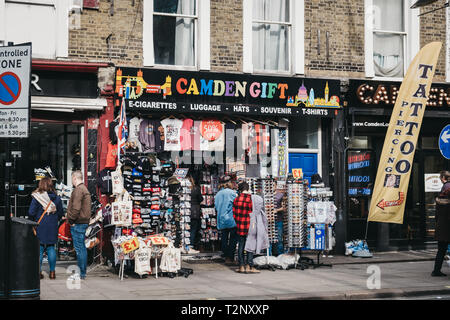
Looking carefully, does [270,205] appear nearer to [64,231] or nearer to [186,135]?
[186,135]

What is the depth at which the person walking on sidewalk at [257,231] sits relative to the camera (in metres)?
13.0

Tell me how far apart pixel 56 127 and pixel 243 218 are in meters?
4.92

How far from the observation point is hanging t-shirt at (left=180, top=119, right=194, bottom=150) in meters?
15.2

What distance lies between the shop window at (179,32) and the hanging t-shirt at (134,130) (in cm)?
143

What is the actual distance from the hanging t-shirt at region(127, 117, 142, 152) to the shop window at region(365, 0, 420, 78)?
21.4 feet

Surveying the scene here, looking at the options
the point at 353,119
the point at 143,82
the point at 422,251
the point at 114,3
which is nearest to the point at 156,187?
the point at 143,82

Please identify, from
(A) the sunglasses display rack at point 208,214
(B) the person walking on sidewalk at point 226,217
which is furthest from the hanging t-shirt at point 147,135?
(B) the person walking on sidewalk at point 226,217

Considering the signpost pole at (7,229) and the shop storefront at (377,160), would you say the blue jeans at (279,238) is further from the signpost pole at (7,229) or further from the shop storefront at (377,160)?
the signpost pole at (7,229)

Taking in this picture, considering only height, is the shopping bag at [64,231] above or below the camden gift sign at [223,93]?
below

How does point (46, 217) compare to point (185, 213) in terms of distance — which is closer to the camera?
point (46, 217)

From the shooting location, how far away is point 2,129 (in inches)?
325

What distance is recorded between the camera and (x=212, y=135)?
15.5 meters

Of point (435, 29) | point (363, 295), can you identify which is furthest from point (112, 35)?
point (435, 29)

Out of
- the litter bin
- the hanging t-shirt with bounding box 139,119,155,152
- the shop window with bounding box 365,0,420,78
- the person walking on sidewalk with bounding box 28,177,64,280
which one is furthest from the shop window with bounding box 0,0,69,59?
the shop window with bounding box 365,0,420,78
